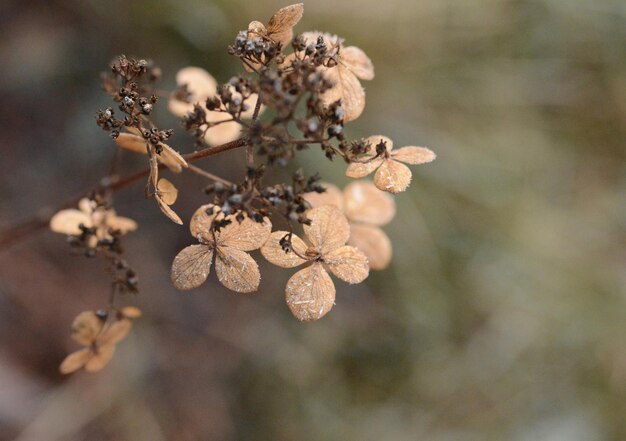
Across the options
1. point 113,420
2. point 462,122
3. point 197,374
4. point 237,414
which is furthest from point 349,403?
point 462,122

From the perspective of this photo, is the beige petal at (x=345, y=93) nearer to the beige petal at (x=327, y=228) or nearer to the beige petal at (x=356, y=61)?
the beige petal at (x=356, y=61)

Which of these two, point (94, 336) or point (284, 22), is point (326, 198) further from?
point (94, 336)

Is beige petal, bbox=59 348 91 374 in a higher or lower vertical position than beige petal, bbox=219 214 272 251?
lower

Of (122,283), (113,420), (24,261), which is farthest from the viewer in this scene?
(24,261)

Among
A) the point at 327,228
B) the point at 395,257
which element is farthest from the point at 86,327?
the point at 395,257

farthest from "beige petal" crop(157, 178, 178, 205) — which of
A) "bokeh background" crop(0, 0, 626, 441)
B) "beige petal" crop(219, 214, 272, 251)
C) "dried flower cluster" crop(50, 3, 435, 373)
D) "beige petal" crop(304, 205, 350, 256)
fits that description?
"bokeh background" crop(0, 0, 626, 441)

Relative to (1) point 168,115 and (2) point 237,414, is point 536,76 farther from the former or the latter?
(2) point 237,414

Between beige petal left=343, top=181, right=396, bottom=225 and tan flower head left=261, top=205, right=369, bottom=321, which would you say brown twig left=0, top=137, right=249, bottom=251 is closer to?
tan flower head left=261, top=205, right=369, bottom=321
